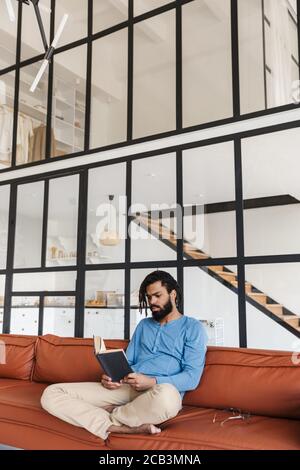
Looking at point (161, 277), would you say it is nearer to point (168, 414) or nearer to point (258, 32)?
point (168, 414)

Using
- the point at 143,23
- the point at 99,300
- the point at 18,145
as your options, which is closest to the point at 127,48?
the point at 143,23

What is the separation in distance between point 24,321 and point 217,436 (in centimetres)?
258

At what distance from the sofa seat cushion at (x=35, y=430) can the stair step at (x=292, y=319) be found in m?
1.33

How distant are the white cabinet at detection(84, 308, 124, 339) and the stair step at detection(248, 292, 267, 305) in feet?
3.50

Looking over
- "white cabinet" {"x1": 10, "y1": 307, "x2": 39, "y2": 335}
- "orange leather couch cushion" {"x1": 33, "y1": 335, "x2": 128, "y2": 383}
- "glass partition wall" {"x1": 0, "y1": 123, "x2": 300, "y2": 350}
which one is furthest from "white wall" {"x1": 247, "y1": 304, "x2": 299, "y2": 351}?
"white cabinet" {"x1": 10, "y1": 307, "x2": 39, "y2": 335}

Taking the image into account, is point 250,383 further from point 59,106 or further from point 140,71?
point 59,106

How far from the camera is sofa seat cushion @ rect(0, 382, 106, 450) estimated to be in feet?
6.56

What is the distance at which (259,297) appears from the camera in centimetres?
277

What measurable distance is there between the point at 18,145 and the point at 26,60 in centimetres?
88

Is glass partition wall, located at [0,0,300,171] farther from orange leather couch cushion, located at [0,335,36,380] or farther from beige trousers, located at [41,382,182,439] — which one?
beige trousers, located at [41,382,182,439]

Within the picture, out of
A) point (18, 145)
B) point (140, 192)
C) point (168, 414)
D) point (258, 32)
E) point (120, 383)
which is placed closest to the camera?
point (168, 414)

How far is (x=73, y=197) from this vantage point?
149 inches

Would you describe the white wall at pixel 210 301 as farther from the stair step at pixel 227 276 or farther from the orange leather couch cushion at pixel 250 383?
the orange leather couch cushion at pixel 250 383

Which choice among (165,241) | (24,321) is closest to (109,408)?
(165,241)
